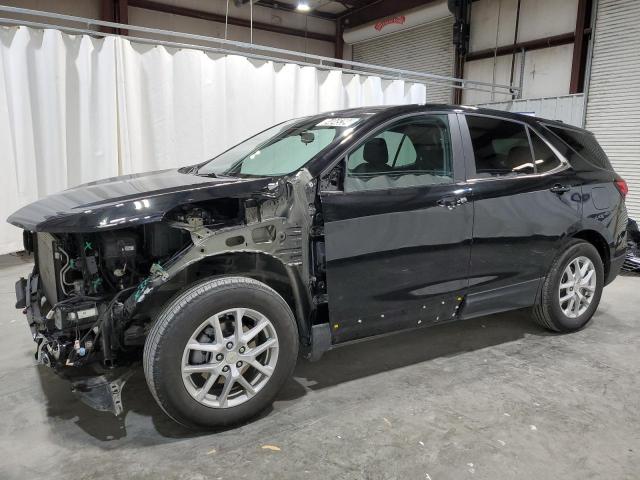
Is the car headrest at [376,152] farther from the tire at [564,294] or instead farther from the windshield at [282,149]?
the tire at [564,294]

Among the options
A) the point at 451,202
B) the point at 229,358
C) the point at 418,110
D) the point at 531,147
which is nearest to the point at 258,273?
the point at 229,358

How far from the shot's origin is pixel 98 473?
1.90 m

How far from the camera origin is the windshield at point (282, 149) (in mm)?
2561

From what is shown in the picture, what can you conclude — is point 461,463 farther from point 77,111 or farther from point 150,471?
point 77,111

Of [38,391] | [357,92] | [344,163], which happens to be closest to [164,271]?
[344,163]

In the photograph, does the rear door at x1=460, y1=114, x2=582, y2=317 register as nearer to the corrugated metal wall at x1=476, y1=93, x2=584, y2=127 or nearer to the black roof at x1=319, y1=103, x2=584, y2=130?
the black roof at x1=319, y1=103, x2=584, y2=130

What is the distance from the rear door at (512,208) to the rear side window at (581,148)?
15 centimetres

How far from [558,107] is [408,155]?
5.65 metres

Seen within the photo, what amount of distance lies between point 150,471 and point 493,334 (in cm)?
250

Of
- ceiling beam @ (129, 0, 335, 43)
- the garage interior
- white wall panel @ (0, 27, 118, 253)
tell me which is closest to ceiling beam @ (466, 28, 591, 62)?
the garage interior

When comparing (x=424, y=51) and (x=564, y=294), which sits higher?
(x=424, y=51)

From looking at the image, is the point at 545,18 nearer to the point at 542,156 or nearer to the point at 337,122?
the point at 542,156

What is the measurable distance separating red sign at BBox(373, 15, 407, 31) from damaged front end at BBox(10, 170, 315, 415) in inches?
331

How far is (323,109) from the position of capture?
21.1 feet
